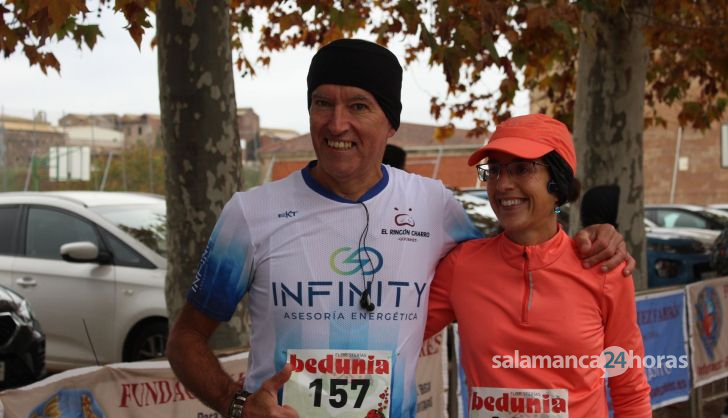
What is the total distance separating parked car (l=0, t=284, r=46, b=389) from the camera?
6285mm

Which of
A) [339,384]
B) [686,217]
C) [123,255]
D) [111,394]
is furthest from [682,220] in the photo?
[339,384]

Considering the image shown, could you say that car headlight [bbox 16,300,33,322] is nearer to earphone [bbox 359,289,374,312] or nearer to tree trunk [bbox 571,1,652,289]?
earphone [bbox 359,289,374,312]

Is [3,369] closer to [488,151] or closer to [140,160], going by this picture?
[488,151]

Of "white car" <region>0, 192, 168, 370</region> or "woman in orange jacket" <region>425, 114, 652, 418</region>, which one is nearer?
"woman in orange jacket" <region>425, 114, 652, 418</region>

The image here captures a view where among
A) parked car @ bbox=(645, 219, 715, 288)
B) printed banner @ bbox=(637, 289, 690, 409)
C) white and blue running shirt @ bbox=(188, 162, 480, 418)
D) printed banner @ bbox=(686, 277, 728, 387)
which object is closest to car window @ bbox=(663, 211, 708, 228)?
parked car @ bbox=(645, 219, 715, 288)

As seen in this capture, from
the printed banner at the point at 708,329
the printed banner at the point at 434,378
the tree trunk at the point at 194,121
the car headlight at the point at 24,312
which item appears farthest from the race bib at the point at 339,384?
the printed banner at the point at 708,329

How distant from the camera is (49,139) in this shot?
2591cm

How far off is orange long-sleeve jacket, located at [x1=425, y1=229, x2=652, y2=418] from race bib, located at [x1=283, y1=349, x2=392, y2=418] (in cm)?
34

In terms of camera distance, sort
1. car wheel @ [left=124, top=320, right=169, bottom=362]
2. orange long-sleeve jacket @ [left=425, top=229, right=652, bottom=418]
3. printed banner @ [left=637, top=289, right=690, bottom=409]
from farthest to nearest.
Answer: car wheel @ [left=124, top=320, right=169, bottom=362]
printed banner @ [left=637, top=289, right=690, bottom=409]
orange long-sleeve jacket @ [left=425, top=229, right=652, bottom=418]

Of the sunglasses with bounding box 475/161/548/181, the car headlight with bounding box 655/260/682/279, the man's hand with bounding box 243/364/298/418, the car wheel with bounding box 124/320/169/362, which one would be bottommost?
the car wheel with bounding box 124/320/169/362

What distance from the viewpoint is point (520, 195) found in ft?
8.71

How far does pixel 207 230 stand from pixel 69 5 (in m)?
1.66

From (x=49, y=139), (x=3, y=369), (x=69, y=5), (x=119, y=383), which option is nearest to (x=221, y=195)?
(x=119, y=383)

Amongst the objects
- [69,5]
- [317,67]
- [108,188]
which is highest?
[69,5]
